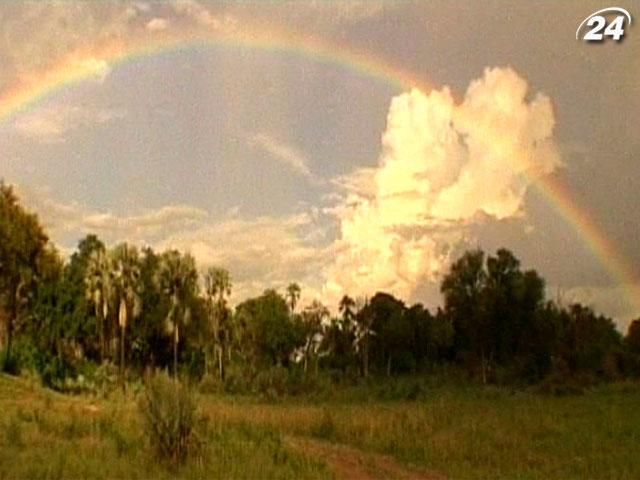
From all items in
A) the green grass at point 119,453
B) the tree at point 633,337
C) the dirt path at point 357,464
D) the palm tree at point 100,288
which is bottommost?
the dirt path at point 357,464

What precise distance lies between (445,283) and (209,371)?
21223mm

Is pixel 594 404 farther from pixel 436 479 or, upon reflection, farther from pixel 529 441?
pixel 436 479

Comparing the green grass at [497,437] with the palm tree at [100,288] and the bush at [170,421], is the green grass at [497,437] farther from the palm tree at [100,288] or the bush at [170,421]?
the palm tree at [100,288]

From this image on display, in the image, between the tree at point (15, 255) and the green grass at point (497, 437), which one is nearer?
the green grass at point (497, 437)

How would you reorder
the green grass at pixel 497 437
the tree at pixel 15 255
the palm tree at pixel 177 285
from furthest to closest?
the palm tree at pixel 177 285
the tree at pixel 15 255
the green grass at pixel 497 437

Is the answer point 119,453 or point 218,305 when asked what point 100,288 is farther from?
point 119,453

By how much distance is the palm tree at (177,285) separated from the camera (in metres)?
67.1

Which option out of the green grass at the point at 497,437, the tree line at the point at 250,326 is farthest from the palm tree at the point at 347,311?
the green grass at the point at 497,437

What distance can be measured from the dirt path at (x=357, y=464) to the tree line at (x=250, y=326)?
3394 cm

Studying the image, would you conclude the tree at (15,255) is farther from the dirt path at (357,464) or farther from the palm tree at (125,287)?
the dirt path at (357,464)

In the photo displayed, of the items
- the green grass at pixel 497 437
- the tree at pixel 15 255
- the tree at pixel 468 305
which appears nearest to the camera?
the green grass at pixel 497 437

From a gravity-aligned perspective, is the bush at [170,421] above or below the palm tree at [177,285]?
below

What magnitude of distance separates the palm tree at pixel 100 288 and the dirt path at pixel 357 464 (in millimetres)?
44712

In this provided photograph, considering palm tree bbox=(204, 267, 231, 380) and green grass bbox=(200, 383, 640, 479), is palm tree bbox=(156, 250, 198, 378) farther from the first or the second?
green grass bbox=(200, 383, 640, 479)
